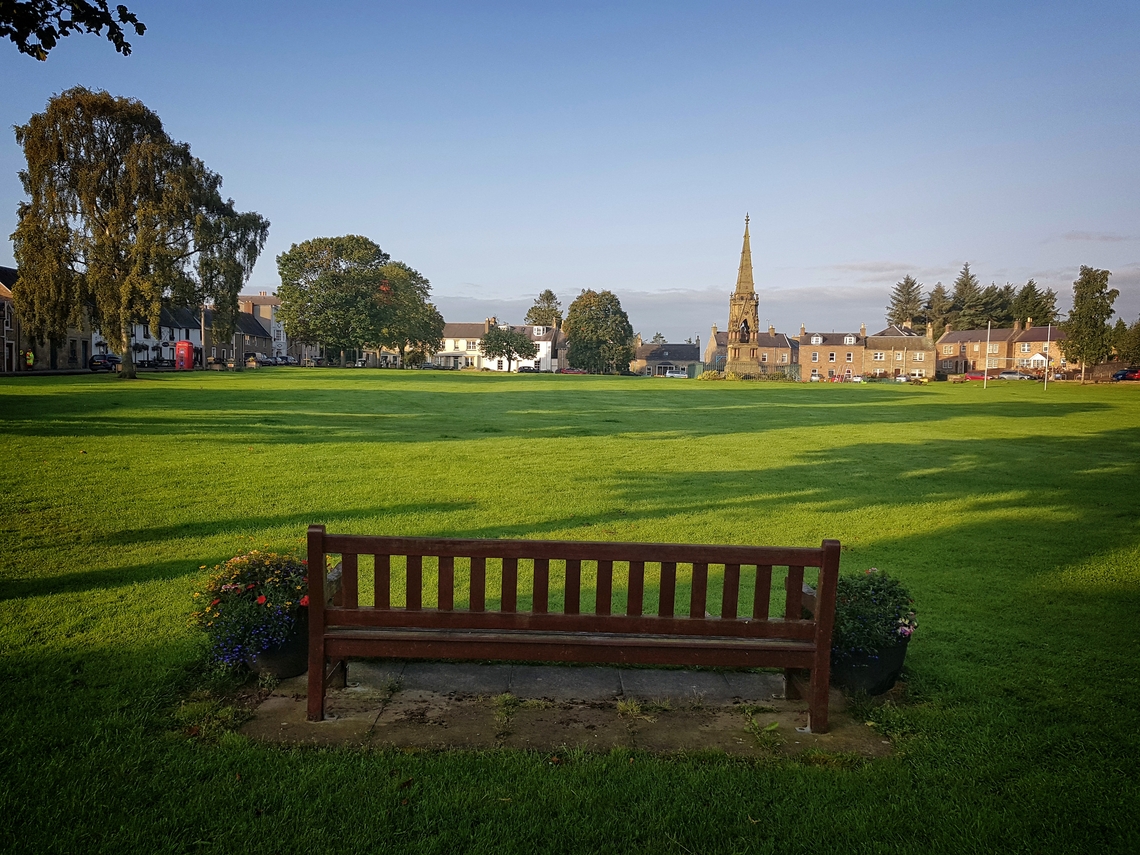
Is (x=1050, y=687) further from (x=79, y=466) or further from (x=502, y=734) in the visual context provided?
(x=79, y=466)

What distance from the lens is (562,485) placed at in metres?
13.7

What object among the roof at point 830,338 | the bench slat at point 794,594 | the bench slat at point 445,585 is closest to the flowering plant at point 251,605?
the bench slat at point 445,585

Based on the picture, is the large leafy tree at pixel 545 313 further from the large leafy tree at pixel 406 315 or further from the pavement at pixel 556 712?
the pavement at pixel 556 712

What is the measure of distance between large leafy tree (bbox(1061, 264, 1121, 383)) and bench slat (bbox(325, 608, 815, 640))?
8662 cm

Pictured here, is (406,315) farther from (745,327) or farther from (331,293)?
(745,327)

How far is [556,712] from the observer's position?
189 inches

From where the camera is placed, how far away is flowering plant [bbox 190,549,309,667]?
4.95 meters

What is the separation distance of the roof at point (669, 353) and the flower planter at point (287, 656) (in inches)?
5498

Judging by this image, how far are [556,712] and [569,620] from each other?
0.82 metres

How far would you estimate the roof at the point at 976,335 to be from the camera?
111181 mm

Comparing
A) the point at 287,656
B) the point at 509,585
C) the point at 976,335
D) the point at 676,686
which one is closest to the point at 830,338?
the point at 976,335

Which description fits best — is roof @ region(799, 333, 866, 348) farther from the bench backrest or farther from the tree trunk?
the bench backrest

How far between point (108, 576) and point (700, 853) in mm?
7177

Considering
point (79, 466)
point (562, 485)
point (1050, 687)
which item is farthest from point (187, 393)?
point (1050, 687)
